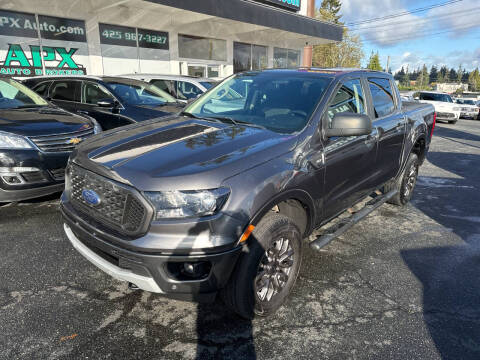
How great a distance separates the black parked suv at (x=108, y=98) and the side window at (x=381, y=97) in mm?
3610

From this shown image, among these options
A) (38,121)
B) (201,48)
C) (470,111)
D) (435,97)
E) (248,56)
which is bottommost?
(470,111)

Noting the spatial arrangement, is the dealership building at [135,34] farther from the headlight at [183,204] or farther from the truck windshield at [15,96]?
the headlight at [183,204]

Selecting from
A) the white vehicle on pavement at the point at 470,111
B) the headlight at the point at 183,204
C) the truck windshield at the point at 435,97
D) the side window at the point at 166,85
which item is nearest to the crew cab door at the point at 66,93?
the side window at the point at 166,85

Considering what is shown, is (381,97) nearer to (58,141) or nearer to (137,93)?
(58,141)

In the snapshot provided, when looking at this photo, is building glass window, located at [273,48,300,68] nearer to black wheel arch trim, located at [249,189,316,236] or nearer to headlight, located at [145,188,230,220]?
black wheel arch trim, located at [249,189,316,236]

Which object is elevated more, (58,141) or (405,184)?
(58,141)

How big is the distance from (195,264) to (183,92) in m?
7.74

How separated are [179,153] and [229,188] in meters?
0.49

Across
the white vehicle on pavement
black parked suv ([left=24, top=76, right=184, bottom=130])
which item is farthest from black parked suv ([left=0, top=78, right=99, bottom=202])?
the white vehicle on pavement

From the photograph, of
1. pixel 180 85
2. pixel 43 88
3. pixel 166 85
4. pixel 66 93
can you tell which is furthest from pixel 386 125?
pixel 43 88

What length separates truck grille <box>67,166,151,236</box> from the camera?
2.07 m

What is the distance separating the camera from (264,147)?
2445mm

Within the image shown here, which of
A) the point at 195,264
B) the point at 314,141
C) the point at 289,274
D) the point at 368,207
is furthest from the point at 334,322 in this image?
the point at 368,207

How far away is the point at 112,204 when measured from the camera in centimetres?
220
